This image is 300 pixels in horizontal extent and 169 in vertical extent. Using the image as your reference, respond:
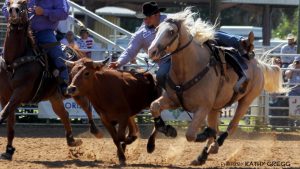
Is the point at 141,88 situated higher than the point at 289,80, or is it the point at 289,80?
the point at 141,88

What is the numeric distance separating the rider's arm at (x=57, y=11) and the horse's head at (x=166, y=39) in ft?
5.32

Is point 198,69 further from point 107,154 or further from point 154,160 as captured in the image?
point 107,154

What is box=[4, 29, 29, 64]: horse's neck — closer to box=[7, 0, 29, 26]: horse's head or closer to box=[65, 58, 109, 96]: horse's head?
box=[7, 0, 29, 26]: horse's head

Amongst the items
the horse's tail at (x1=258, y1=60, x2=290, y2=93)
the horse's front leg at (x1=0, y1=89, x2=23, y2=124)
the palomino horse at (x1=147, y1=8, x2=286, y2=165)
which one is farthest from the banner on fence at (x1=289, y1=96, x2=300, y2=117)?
the horse's front leg at (x1=0, y1=89, x2=23, y2=124)

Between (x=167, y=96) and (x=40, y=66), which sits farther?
(x=40, y=66)

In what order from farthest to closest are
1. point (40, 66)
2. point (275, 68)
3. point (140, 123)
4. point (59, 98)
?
point (140, 123) → point (275, 68) → point (59, 98) → point (40, 66)

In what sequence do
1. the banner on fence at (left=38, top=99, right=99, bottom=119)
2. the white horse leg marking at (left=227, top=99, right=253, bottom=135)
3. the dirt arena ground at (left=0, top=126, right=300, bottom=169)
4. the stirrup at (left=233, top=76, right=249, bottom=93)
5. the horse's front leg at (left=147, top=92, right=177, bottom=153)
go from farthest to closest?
the banner on fence at (left=38, top=99, right=99, bottom=119) < the white horse leg marking at (left=227, top=99, right=253, bottom=135) < the stirrup at (left=233, top=76, right=249, bottom=93) < the dirt arena ground at (left=0, top=126, right=300, bottom=169) < the horse's front leg at (left=147, top=92, right=177, bottom=153)

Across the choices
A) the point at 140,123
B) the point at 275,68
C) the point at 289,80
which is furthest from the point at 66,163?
the point at 289,80

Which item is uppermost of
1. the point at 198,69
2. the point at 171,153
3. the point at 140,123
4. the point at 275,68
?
the point at 198,69

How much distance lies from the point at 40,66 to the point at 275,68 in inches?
133

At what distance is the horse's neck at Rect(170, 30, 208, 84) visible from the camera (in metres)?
8.89

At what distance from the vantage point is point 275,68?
11.2 metres

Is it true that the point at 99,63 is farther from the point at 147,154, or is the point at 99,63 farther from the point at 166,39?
the point at 147,154

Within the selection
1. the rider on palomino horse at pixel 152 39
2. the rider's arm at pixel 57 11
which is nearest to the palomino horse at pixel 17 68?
the rider's arm at pixel 57 11
